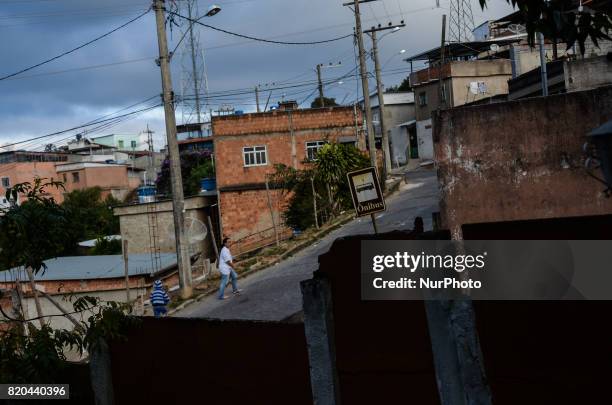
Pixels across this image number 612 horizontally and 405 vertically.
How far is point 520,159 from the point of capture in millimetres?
12180

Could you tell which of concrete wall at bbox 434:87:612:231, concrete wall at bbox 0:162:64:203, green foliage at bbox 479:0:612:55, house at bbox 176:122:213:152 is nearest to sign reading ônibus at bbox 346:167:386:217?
concrete wall at bbox 434:87:612:231

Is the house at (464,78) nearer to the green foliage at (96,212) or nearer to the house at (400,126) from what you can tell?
the house at (400,126)

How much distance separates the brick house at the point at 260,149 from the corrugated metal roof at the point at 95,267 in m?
5.17

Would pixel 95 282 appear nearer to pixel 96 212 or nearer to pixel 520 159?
pixel 520 159

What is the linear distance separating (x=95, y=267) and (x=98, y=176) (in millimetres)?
28193

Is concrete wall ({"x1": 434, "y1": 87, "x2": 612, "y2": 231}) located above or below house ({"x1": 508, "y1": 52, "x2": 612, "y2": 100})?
below

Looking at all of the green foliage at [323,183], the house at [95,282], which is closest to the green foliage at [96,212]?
the house at [95,282]

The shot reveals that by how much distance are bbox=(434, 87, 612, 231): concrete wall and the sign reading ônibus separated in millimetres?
1980

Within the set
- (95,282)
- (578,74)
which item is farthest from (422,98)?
(95,282)

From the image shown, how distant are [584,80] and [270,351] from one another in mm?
16264

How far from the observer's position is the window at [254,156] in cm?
3098

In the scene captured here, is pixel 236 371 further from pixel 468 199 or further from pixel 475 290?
pixel 468 199

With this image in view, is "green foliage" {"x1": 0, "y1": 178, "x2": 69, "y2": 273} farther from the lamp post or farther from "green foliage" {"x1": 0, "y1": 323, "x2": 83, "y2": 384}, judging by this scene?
the lamp post

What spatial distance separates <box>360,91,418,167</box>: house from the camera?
151 feet
